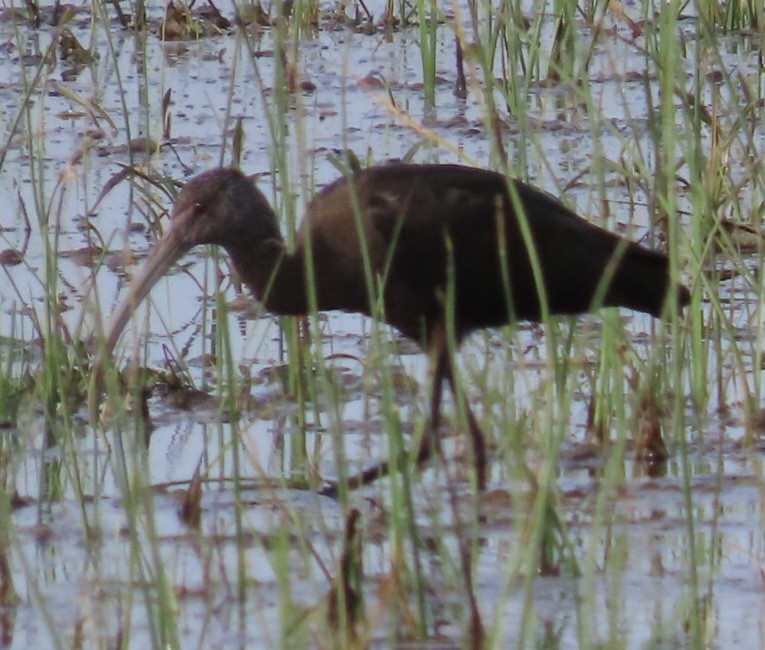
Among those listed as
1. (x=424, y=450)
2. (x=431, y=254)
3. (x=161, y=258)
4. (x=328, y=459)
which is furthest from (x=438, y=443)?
(x=161, y=258)

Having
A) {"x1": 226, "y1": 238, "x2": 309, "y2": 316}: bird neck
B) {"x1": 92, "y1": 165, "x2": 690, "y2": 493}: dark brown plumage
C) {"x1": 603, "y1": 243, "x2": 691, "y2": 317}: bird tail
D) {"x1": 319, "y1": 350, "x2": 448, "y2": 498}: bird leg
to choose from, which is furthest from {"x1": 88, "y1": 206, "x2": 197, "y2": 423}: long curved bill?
{"x1": 603, "y1": 243, "x2": 691, "y2": 317}: bird tail

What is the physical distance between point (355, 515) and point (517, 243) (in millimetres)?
1702

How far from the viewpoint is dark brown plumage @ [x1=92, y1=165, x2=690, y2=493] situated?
444 cm

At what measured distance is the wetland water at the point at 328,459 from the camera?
2.97m

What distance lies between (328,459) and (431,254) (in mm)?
446

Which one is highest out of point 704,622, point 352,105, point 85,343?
point 352,105

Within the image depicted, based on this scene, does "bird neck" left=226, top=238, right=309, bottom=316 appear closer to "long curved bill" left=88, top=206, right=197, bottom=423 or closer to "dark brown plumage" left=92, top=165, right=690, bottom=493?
"dark brown plumage" left=92, top=165, right=690, bottom=493

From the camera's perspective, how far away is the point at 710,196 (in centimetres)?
439

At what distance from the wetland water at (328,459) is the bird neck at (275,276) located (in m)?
0.12

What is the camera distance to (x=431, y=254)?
4.49 metres

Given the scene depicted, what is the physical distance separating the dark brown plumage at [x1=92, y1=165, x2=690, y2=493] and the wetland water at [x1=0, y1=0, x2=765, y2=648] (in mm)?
99

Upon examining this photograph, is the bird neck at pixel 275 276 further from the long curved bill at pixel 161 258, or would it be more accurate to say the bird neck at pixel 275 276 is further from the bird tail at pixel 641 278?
the bird tail at pixel 641 278

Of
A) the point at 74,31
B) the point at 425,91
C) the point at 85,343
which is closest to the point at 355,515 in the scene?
the point at 85,343

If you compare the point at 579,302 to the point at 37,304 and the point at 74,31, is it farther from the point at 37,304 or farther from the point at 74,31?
the point at 74,31
